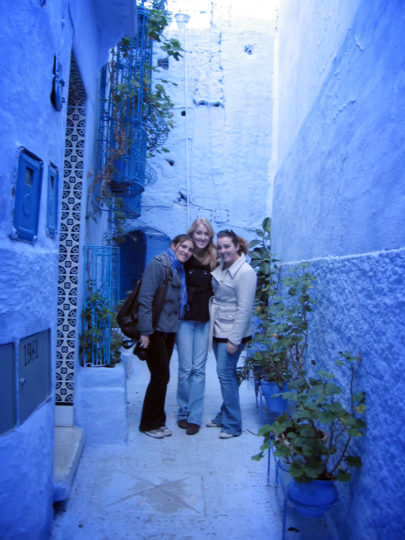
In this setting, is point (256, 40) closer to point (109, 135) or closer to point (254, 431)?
point (109, 135)

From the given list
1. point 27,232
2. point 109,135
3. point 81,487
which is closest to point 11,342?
point 27,232

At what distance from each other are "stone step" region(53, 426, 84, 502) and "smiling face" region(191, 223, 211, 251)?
5.87 feet

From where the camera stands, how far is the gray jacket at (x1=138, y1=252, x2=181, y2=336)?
147 inches

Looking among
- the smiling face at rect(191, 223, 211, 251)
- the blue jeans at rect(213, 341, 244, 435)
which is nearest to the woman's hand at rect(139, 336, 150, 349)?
the blue jeans at rect(213, 341, 244, 435)

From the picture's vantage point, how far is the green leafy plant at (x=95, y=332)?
386cm

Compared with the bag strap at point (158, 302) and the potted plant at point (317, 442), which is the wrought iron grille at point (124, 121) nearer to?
the bag strap at point (158, 302)

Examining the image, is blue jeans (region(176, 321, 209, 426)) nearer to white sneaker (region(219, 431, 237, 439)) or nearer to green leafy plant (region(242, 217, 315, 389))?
white sneaker (region(219, 431, 237, 439))

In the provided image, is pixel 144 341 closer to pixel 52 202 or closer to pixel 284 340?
pixel 284 340

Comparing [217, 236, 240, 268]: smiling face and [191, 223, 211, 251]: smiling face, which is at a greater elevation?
[191, 223, 211, 251]: smiling face

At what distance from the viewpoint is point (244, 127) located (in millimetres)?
8977

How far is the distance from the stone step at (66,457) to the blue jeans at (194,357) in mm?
1016

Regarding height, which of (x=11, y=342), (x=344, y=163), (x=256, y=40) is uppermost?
(x=256, y=40)

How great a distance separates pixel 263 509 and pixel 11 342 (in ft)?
6.45

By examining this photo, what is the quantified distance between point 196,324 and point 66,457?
1.54m
